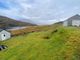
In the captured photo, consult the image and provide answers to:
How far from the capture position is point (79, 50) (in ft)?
69.9

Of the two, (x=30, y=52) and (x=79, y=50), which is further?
(x=30, y=52)

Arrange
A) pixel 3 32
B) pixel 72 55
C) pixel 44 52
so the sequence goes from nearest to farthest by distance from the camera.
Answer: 1. pixel 72 55
2. pixel 44 52
3. pixel 3 32

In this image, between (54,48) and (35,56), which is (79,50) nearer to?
(54,48)

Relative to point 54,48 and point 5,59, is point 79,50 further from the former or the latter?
point 5,59

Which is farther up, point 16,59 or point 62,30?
point 62,30

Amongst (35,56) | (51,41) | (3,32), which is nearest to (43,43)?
(51,41)

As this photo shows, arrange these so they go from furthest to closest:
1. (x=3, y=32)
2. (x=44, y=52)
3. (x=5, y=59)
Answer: (x=3, y=32)
(x=5, y=59)
(x=44, y=52)

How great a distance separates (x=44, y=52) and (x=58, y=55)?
5.74 ft

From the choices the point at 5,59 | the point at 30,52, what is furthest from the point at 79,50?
the point at 5,59

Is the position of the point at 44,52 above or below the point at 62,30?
below

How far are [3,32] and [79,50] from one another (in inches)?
2277

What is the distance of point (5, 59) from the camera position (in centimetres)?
2330

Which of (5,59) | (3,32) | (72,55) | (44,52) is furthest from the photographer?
(3,32)

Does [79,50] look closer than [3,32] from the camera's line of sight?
Yes
